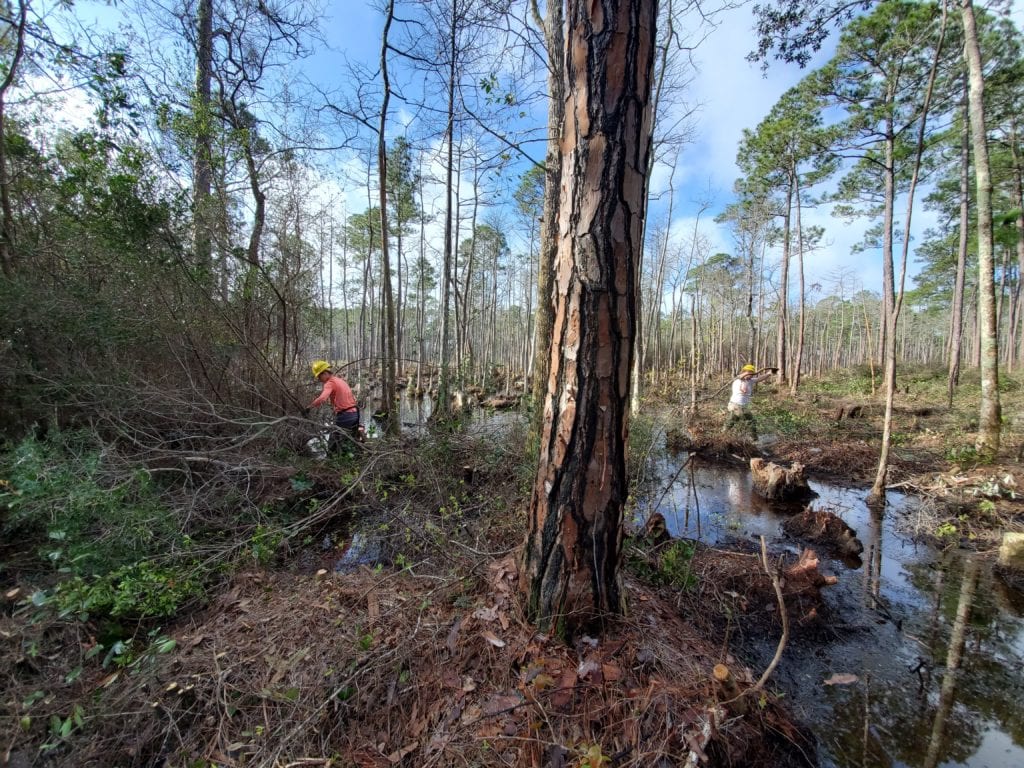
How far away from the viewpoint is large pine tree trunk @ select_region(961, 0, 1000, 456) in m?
6.08

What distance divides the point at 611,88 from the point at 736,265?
2873 centimetres

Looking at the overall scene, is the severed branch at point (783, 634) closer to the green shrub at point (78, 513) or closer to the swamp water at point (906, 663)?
the swamp water at point (906, 663)

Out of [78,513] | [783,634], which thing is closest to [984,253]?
[783,634]

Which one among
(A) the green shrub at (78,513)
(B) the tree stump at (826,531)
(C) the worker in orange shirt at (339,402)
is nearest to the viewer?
(A) the green shrub at (78,513)

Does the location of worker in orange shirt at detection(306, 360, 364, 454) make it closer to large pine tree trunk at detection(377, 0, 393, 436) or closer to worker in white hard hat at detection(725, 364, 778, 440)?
large pine tree trunk at detection(377, 0, 393, 436)

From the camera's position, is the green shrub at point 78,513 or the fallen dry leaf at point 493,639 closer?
the fallen dry leaf at point 493,639

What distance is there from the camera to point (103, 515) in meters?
3.01

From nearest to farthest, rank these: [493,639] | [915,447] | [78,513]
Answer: [493,639] < [78,513] < [915,447]

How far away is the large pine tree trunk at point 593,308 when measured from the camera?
1.68m

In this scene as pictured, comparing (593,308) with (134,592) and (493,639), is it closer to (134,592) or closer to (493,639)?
(493,639)

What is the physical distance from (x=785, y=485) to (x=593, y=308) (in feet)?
19.7

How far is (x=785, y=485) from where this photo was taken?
19.7 feet

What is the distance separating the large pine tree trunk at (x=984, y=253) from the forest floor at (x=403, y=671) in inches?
221

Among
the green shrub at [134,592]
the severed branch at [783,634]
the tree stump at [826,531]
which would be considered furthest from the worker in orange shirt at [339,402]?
the tree stump at [826,531]
